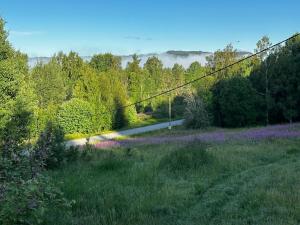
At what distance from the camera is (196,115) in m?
44.3

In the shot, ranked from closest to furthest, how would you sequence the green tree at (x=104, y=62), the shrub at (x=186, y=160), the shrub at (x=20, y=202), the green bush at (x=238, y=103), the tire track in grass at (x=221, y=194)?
the shrub at (x=20, y=202), the tire track in grass at (x=221, y=194), the shrub at (x=186, y=160), the green bush at (x=238, y=103), the green tree at (x=104, y=62)

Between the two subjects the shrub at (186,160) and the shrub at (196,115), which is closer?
the shrub at (186,160)

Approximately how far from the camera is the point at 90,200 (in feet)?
30.6

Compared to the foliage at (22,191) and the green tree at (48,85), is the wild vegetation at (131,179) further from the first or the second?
the green tree at (48,85)

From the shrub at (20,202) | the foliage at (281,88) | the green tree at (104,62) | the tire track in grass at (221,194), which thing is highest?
the green tree at (104,62)

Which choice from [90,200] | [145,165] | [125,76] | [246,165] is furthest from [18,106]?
[125,76]

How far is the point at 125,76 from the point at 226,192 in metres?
74.8

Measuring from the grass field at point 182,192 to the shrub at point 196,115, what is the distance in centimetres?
2816

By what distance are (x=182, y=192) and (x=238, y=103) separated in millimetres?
36300

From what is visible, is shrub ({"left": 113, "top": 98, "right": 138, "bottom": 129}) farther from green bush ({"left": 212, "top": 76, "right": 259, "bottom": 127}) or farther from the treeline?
green bush ({"left": 212, "top": 76, "right": 259, "bottom": 127})

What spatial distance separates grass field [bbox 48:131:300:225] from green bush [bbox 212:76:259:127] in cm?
3002

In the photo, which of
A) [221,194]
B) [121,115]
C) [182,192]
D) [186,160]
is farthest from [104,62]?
[221,194]

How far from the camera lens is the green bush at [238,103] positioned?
45.5 meters

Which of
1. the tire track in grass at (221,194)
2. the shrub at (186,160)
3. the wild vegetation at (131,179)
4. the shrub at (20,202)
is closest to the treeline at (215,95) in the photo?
the wild vegetation at (131,179)
